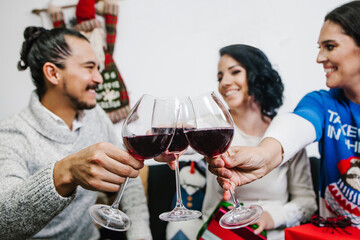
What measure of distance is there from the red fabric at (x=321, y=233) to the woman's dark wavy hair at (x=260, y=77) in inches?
29.8

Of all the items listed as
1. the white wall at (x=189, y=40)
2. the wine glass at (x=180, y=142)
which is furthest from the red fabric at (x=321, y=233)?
the white wall at (x=189, y=40)

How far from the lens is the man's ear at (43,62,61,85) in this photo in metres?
1.44

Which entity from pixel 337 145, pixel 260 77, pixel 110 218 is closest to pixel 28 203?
pixel 110 218

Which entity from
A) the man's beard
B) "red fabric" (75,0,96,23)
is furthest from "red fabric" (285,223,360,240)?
"red fabric" (75,0,96,23)

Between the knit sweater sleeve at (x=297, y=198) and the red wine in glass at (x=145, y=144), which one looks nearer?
the red wine in glass at (x=145, y=144)

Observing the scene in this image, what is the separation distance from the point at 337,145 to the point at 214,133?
642 mm

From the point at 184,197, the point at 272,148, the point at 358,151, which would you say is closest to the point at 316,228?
the point at 272,148

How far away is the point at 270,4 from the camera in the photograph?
1440mm

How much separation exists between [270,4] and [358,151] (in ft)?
2.72

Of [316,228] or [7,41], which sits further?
[7,41]

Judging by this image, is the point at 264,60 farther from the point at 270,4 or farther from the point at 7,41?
the point at 7,41

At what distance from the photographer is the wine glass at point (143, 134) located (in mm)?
681

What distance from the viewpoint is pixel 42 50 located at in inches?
57.6

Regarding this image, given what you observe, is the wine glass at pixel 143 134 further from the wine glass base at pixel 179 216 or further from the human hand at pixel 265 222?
the human hand at pixel 265 222
